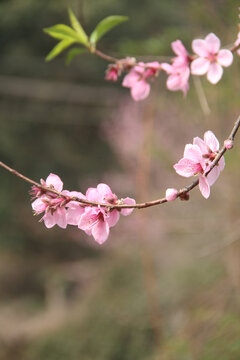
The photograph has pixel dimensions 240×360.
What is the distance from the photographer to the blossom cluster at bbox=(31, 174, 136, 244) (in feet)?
1.56

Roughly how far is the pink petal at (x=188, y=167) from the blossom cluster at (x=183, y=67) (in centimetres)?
25

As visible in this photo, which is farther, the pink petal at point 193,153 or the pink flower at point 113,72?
the pink flower at point 113,72

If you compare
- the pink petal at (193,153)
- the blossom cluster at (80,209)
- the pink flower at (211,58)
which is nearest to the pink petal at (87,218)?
the blossom cluster at (80,209)

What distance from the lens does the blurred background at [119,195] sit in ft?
5.87

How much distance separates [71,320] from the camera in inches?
106

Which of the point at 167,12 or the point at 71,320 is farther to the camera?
the point at 167,12

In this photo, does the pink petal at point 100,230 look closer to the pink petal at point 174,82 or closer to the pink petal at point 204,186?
the pink petal at point 204,186

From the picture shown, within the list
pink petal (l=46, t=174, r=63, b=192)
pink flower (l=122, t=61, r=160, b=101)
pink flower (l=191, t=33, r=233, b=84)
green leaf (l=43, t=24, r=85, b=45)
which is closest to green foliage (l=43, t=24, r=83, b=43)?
green leaf (l=43, t=24, r=85, b=45)

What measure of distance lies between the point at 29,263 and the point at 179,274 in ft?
10.5

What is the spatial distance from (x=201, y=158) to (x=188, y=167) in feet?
0.06

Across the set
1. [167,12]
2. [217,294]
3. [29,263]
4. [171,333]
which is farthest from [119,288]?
[167,12]

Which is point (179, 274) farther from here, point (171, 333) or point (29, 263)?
point (29, 263)

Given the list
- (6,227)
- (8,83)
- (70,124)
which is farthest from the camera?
(70,124)

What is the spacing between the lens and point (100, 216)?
19.1 inches
